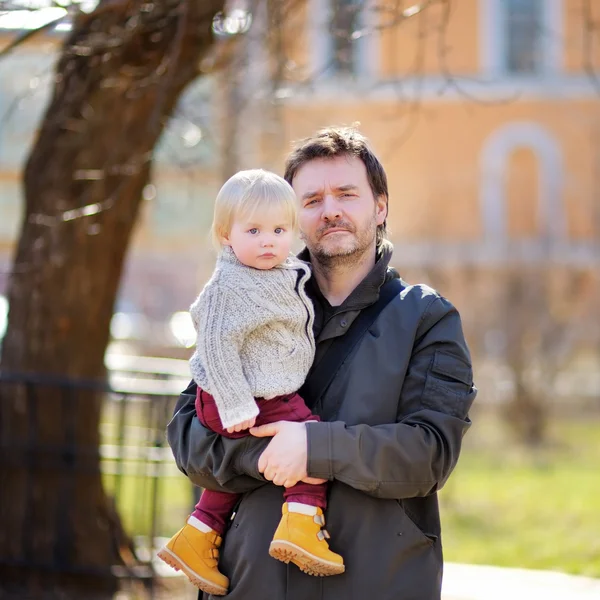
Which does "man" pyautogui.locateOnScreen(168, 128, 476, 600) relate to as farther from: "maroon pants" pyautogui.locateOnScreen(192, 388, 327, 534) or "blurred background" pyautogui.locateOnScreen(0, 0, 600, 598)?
"blurred background" pyautogui.locateOnScreen(0, 0, 600, 598)

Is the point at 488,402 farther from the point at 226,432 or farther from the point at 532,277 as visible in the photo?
the point at 226,432

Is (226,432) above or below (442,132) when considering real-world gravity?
below

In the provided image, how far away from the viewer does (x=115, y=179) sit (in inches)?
243

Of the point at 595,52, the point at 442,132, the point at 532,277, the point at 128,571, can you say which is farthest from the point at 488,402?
the point at 442,132

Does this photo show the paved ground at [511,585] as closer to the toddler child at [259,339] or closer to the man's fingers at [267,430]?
the toddler child at [259,339]

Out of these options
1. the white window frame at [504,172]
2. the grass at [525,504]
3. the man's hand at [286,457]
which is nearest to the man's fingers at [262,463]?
the man's hand at [286,457]

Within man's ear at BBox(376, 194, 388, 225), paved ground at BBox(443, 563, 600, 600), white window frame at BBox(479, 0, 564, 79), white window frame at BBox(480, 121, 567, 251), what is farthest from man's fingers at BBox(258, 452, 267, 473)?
white window frame at BBox(479, 0, 564, 79)

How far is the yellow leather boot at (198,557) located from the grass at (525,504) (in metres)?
3.98

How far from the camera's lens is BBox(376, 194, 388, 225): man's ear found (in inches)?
121

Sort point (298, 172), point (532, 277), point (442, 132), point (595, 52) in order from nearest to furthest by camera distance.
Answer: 1. point (298, 172)
2. point (532, 277)
3. point (595, 52)
4. point (442, 132)

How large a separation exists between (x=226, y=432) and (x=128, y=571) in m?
3.70

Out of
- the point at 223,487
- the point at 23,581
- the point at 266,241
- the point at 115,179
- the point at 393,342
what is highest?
the point at 115,179

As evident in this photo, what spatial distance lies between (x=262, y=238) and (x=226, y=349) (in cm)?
31

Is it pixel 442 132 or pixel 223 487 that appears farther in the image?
pixel 442 132
